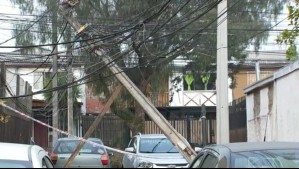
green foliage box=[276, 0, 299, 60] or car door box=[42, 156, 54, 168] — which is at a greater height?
green foliage box=[276, 0, 299, 60]

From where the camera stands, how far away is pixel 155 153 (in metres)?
14.8

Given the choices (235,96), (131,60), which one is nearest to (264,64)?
(235,96)

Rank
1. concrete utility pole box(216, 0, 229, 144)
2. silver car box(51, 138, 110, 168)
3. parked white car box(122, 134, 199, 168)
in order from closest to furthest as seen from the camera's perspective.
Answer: concrete utility pole box(216, 0, 229, 144) < parked white car box(122, 134, 199, 168) < silver car box(51, 138, 110, 168)

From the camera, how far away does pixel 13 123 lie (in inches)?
906

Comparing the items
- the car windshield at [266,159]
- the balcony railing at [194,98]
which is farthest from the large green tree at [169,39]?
the car windshield at [266,159]

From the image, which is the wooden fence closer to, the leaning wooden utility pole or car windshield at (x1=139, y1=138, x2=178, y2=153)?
car windshield at (x1=139, y1=138, x2=178, y2=153)

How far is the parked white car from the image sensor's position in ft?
43.9

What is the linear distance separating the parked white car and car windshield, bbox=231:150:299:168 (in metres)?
6.88

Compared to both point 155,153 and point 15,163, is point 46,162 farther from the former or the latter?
point 155,153

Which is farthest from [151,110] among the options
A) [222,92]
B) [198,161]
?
[198,161]

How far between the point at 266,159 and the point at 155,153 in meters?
8.87

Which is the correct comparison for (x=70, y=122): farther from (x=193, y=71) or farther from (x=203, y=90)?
(x=203, y=90)

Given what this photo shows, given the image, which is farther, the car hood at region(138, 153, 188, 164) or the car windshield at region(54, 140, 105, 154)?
the car windshield at region(54, 140, 105, 154)

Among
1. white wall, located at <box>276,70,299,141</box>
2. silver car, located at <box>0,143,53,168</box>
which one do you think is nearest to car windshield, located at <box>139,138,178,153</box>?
white wall, located at <box>276,70,299,141</box>
